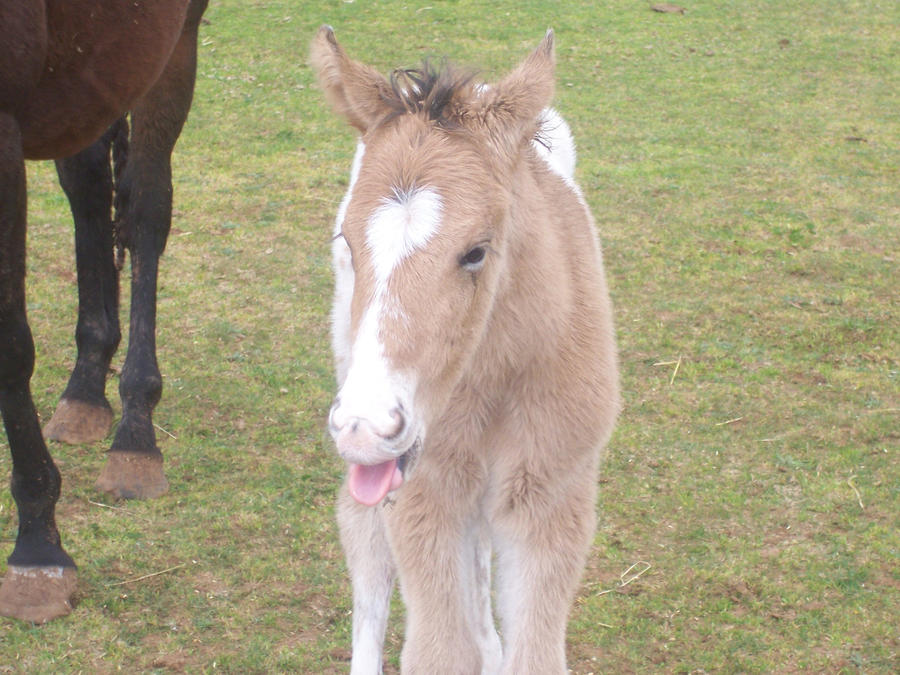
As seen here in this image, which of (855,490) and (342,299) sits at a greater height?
(342,299)

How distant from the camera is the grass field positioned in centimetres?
334

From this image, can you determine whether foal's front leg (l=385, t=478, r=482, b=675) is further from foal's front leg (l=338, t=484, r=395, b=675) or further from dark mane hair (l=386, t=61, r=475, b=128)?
dark mane hair (l=386, t=61, r=475, b=128)

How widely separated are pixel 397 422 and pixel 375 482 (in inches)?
7.4

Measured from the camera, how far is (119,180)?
171 inches

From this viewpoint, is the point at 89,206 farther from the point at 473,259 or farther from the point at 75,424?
the point at 473,259

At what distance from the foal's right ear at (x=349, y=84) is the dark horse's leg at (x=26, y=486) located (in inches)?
42.9

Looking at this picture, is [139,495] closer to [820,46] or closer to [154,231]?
[154,231]

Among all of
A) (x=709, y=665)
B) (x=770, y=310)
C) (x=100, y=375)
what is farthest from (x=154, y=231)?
(x=770, y=310)

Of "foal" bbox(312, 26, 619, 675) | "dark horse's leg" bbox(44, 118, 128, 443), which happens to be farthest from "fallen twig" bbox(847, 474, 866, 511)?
"dark horse's leg" bbox(44, 118, 128, 443)

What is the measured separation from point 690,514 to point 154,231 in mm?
2442

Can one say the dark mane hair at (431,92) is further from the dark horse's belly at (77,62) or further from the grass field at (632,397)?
the dark horse's belly at (77,62)

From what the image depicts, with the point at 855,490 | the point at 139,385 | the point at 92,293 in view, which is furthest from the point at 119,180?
the point at 855,490

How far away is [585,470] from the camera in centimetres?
279

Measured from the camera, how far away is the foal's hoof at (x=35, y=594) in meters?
3.27
